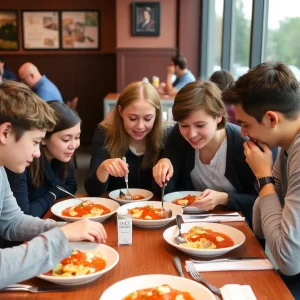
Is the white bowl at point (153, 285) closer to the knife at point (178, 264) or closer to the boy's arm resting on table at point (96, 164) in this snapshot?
the knife at point (178, 264)

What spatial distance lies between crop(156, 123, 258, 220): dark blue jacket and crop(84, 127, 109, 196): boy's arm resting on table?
0.29 metres

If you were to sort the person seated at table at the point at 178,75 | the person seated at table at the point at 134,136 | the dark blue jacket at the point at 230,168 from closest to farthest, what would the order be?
the dark blue jacket at the point at 230,168 < the person seated at table at the point at 134,136 < the person seated at table at the point at 178,75

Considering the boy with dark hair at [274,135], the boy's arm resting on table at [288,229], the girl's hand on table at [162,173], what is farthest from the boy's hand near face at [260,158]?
the girl's hand on table at [162,173]

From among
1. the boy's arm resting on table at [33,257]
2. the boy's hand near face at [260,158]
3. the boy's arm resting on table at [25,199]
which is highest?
the boy's hand near face at [260,158]

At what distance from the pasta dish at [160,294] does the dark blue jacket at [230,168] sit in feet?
2.65

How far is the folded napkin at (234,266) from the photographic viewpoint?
1330 millimetres

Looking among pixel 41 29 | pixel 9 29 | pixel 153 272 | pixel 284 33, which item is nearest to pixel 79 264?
pixel 153 272

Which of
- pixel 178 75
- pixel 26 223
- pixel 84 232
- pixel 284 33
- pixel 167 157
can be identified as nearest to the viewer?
pixel 84 232

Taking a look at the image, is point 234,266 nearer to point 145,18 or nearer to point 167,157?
point 167,157

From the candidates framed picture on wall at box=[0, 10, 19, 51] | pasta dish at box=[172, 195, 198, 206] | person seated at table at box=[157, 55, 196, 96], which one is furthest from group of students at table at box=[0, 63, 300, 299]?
framed picture on wall at box=[0, 10, 19, 51]

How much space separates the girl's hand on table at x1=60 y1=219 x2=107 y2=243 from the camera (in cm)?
136

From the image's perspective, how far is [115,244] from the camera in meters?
1.54

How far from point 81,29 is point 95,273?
6709 millimetres

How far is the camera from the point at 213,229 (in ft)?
5.32
